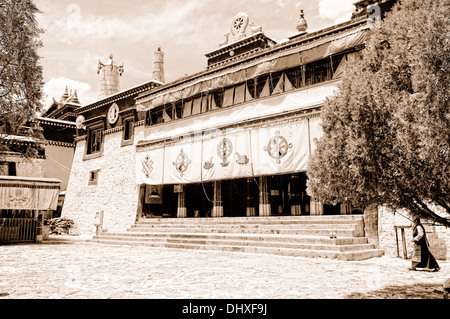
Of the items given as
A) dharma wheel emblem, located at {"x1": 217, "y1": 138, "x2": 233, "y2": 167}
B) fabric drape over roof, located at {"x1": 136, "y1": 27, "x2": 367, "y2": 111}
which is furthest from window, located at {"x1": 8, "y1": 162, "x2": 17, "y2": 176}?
dharma wheel emblem, located at {"x1": 217, "y1": 138, "x2": 233, "y2": 167}

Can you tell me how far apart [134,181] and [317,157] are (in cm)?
1729

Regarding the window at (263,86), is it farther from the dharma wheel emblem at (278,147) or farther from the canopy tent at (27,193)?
the canopy tent at (27,193)

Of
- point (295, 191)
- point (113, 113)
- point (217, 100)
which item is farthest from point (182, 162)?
point (113, 113)

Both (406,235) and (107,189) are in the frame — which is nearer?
(406,235)

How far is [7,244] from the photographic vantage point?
1511 cm

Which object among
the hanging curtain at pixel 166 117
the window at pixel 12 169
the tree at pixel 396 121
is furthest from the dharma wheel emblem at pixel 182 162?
the window at pixel 12 169

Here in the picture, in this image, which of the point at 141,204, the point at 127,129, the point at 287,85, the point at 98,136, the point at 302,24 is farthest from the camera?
the point at 98,136

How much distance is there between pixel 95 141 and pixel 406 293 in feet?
78.0

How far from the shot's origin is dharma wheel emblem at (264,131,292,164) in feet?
45.5

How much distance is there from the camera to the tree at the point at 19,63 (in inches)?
360

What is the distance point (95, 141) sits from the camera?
2570cm

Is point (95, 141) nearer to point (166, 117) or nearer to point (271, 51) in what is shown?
point (166, 117)
